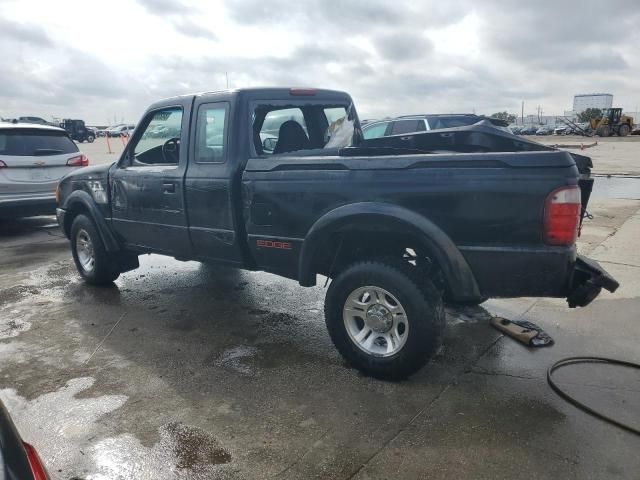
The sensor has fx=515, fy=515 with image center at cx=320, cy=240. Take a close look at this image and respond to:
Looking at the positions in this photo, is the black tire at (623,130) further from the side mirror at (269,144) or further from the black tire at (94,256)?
the black tire at (94,256)

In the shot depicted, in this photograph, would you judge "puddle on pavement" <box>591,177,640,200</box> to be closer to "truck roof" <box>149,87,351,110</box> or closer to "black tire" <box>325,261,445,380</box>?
"truck roof" <box>149,87,351,110</box>

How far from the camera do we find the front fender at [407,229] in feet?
10.1

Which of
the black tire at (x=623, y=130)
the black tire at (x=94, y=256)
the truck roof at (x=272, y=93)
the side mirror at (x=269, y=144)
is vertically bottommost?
the black tire at (x=623, y=130)

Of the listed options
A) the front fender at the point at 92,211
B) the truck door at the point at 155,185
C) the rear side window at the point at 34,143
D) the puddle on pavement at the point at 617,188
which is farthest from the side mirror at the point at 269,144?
the puddle on pavement at the point at 617,188

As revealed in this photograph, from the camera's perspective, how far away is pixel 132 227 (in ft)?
16.4

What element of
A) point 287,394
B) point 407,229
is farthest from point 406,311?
point 287,394

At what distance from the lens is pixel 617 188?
1253 centimetres

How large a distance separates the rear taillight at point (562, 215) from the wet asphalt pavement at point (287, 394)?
104 centimetres

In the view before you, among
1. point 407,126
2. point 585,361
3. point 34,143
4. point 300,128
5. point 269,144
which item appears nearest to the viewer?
point 585,361

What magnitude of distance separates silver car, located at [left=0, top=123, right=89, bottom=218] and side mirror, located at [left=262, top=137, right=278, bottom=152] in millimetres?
5445

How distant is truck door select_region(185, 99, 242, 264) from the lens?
405 centimetres

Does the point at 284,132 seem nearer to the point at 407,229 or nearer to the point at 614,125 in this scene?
the point at 407,229

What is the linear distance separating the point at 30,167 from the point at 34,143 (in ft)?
1.39

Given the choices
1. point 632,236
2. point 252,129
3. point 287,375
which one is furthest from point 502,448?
point 632,236
